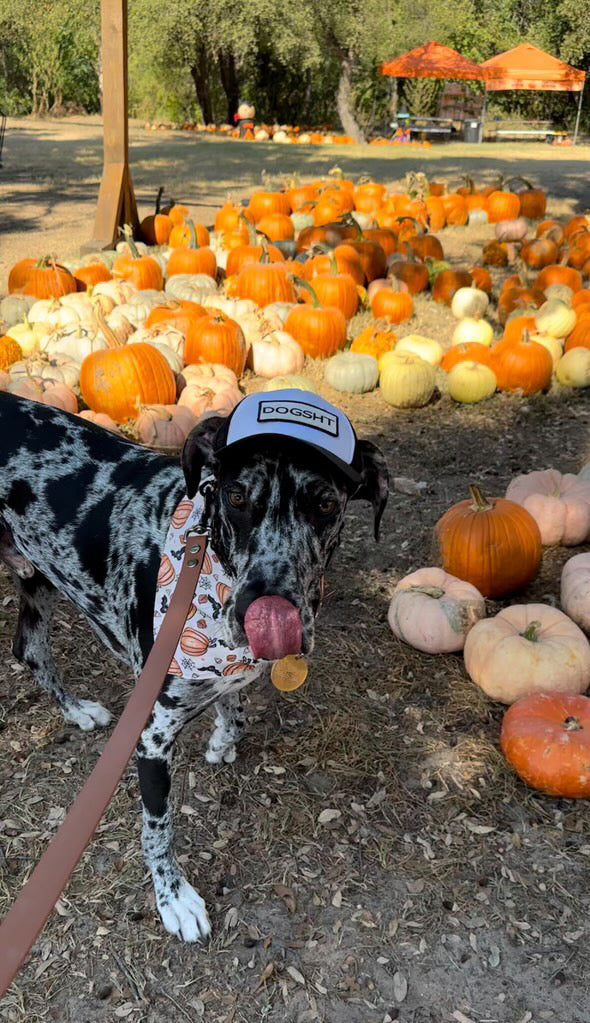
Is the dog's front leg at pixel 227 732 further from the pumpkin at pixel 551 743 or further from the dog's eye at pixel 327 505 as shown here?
the dog's eye at pixel 327 505

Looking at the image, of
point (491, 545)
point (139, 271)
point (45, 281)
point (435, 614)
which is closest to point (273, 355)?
point (139, 271)

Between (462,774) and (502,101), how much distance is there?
48.3 meters

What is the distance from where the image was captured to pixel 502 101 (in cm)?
Result: 4425

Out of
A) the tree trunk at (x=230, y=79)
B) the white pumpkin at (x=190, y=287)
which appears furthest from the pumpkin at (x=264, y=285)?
the tree trunk at (x=230, y=79)

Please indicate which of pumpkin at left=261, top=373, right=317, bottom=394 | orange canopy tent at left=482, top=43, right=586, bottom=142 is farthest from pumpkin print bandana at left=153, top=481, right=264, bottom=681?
orange canopy tent at left=482, top=43, right=586, bottom=142

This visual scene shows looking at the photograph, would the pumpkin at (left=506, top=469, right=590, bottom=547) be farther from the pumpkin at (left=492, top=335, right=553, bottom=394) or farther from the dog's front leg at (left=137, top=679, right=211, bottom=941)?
the dog's front leg at (left=137, top=679, right=211, bottom=941)

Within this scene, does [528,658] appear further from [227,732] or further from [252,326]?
[252,326]

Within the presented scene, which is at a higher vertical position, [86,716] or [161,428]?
[161,428]

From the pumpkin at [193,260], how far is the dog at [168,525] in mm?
7268

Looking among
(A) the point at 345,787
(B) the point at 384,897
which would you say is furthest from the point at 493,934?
(A) the point at 345,787

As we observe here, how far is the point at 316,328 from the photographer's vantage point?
27.3 feet

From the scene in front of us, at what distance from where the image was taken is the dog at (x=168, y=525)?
2377mm

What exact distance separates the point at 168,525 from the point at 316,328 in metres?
5.71

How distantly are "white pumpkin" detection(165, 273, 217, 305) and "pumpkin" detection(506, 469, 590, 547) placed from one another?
5.23 metres
